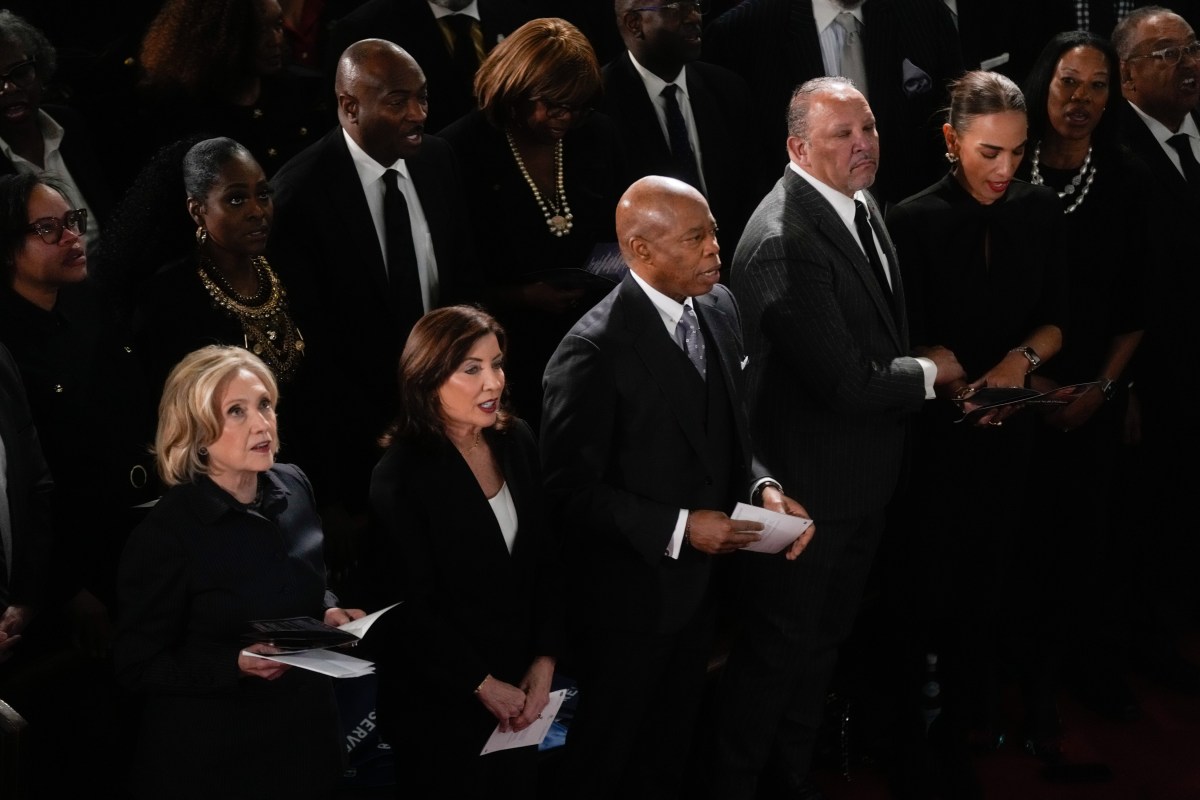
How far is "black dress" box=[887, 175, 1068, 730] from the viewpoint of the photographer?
4.35 m

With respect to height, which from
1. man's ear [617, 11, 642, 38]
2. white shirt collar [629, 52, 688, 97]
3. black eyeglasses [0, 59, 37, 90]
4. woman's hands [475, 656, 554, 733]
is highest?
black eyeglasses [0, 59, 37, 90]

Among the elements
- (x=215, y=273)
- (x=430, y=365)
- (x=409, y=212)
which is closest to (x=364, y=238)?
(x=409, y=212)

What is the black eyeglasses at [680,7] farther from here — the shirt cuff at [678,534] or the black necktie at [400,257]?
the shirt cuff at [678,534]

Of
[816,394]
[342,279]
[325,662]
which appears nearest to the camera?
[325,662]

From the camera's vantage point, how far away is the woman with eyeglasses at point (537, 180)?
4.25m

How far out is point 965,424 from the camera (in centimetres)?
441

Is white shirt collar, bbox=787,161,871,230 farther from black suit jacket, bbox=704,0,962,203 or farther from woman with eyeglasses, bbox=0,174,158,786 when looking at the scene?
woman with eyeglasses, bbox=0,174,158,786

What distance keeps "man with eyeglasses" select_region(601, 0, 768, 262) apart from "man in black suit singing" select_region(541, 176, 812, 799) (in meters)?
1.09

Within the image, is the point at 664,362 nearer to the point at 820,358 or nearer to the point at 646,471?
the point at 646,471

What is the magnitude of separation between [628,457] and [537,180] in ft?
3.62

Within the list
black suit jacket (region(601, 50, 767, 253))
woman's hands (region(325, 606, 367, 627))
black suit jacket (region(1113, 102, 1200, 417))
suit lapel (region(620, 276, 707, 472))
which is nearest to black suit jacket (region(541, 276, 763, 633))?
suit lapel (region(620, 276, 707, 472))

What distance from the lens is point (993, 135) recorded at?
4.25 meters

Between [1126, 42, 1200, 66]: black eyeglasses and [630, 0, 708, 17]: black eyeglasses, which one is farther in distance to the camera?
[1126, 42, 1200, 66]: black eyeglasses

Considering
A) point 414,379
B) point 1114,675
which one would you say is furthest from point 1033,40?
point 414,379
